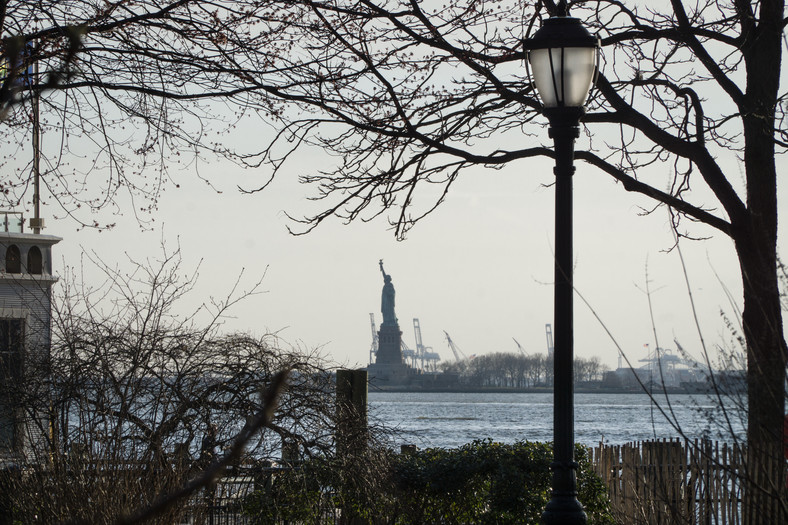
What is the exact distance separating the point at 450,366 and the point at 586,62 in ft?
607

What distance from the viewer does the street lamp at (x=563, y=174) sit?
17.5 ft

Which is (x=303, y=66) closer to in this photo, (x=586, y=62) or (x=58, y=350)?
(x=58, y=350)

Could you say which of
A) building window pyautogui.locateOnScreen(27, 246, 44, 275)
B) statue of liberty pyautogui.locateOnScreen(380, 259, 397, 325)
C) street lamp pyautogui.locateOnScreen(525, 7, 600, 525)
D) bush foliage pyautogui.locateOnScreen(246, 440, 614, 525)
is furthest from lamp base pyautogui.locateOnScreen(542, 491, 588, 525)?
statue of liberty pyautogui.locateOnScreen(380, 259, 397, 325)

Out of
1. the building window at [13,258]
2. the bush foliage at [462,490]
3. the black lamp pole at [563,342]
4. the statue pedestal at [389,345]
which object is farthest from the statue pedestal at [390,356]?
the black lamp pole at [563,342]

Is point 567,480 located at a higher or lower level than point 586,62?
lower

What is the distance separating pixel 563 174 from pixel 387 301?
155 m

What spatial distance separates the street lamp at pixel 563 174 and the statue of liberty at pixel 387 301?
153 m

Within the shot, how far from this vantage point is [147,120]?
902cm

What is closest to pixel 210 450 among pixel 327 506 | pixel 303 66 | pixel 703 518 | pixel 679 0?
pixel 327 506

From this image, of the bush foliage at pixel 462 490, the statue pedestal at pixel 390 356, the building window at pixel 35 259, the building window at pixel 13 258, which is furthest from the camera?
the statue pedestal at pixel 390 356

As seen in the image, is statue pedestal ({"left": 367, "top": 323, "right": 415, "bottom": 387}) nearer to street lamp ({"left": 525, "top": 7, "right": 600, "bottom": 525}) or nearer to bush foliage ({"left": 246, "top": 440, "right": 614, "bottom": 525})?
bush foliage ({"left": 246, "top": 440, "right": 614, "bottom": 525})

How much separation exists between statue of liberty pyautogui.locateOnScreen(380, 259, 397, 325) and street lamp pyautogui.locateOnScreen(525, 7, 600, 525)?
15327 cm

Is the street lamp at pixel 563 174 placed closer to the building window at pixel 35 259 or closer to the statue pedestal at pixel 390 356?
the building window at pixel 35 259

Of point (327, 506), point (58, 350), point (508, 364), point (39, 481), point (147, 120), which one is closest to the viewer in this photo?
point (39, 481)
